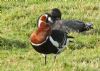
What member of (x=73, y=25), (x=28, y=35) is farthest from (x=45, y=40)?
(x=73, y=25)

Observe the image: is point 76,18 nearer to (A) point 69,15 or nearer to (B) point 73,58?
(A) point 69,15

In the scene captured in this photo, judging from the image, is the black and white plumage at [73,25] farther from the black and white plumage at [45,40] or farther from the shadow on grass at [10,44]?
the black and white plumage at [45,40]

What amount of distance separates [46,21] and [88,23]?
5.81 m

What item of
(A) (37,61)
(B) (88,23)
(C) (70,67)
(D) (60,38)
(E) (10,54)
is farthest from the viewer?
(B) (88,23)

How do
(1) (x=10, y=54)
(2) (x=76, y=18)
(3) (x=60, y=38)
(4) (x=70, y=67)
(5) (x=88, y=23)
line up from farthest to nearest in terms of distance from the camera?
1. (2) (x=76, y=18)
2. (5) (x=88, y=23)
3. (1) (x=10, y=54)
4. (3) (x=60, y=38)
5. (4) (x=70, y=67)

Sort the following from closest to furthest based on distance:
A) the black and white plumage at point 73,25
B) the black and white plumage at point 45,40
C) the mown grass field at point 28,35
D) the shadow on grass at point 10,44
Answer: the black and white plumage at point 45,40 → the mown grass field at point 28,35 → the shadow on grass at point 10,44 → the black and white plumage at point 73,25

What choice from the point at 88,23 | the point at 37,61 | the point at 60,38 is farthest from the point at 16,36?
the point at 60,38

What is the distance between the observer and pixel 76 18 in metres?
16.2

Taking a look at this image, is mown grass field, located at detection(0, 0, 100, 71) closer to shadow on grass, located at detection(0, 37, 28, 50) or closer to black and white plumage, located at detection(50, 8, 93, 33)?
shadow on grass, located at detection(0, 37, 28, 50)

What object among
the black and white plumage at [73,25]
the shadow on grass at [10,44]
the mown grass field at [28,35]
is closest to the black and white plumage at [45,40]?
the mown grass field at [28,35]

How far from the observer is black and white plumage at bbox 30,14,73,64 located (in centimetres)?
873

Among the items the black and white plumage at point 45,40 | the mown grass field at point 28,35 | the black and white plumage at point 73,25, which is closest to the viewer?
the black and white plumage at point 45,40

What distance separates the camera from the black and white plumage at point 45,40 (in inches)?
344

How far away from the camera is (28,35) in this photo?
45.9ft
